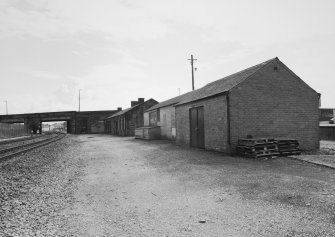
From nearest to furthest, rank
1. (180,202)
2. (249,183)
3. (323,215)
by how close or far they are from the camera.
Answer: (323,215)
(180,202)
(249,183)

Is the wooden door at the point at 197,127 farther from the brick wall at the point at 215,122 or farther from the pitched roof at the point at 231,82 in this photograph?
the pitched roof at the point at 231,82

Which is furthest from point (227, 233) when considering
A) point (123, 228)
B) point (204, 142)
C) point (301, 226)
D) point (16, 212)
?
point (204, 142)

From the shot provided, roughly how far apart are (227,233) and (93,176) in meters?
5.83

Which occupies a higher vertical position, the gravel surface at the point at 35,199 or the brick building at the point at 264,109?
the brick building at the point at 264,109

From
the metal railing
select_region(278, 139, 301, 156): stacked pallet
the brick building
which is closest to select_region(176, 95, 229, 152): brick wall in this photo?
the brick building

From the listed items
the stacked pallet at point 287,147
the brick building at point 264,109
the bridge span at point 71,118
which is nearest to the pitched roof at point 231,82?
the brick building at point 264,109

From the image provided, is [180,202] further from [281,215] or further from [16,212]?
[16,212]

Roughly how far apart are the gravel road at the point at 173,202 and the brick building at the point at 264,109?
3.83 metres

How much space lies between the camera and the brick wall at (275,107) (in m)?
13.1

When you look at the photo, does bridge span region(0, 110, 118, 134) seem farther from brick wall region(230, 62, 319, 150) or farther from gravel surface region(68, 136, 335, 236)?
gravel surface region(68, 136, 335, 236)

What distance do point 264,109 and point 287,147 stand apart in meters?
2.24

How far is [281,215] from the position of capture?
4672mm

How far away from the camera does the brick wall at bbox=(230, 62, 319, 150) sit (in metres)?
13.1

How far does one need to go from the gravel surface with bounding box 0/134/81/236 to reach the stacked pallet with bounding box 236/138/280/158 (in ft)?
24.0
